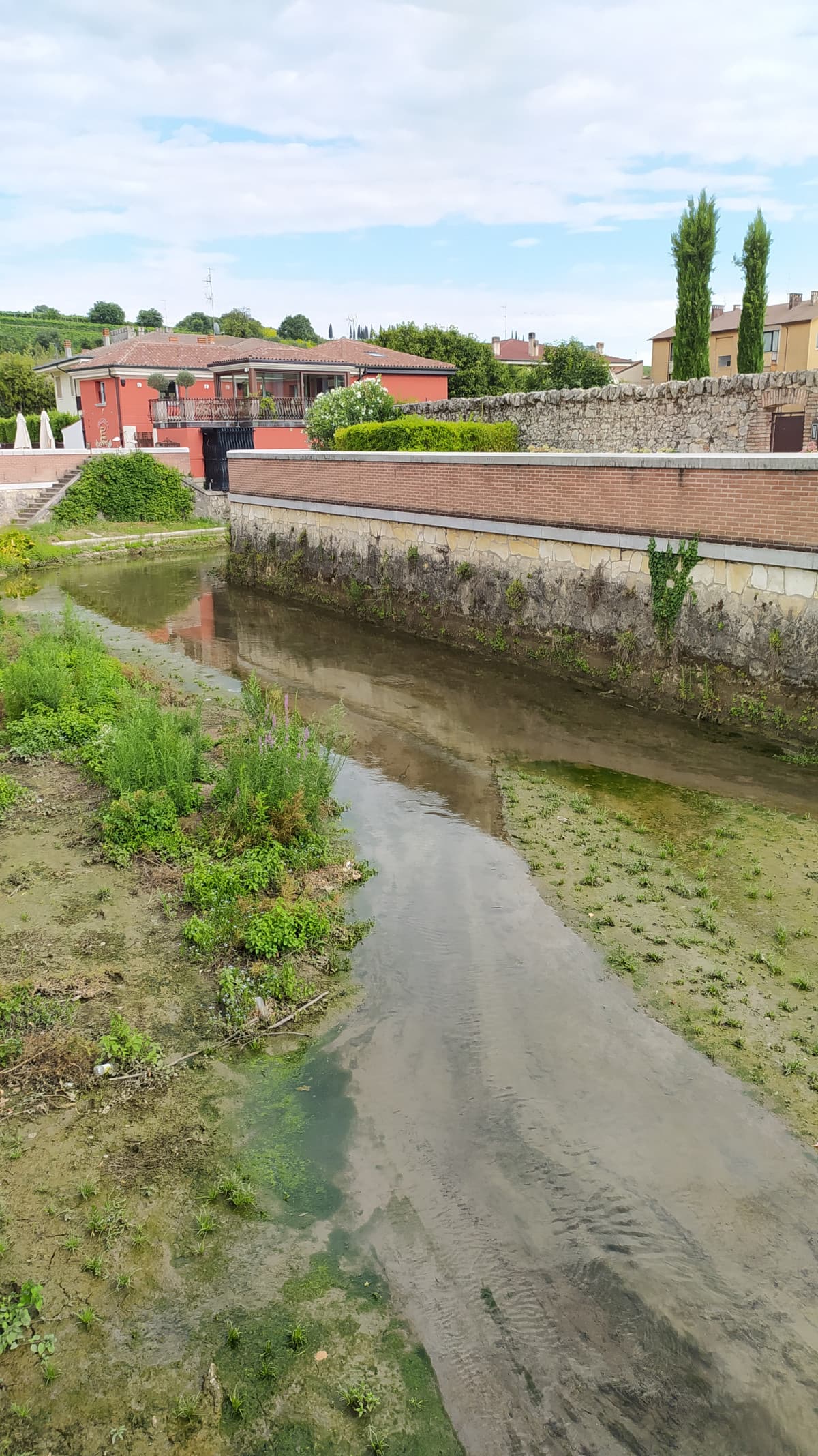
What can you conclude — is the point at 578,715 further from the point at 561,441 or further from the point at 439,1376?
the point at 561,441

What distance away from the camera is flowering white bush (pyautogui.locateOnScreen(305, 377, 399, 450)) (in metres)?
22.7

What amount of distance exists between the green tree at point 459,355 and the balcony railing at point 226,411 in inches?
319

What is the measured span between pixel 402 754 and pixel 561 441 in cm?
1330

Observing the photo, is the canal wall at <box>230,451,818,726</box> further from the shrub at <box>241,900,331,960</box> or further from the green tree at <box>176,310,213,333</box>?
the green tree at <box>176,310,213,333</box>

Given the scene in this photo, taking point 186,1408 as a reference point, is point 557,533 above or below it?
above

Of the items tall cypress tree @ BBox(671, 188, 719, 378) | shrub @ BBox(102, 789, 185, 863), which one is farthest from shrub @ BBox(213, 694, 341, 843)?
tall cypress tree @ BBox(671, 188, 719, 378)

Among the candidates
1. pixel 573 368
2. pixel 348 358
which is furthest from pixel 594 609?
pixel 348 358

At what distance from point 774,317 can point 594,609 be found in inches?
1753

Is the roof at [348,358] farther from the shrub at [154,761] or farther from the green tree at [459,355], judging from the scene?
the shrub at [154,761]

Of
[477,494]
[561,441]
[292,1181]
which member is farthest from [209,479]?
[292,1181]

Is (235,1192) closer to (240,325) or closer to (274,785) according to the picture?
(274,785)

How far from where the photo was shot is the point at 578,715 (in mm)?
10984

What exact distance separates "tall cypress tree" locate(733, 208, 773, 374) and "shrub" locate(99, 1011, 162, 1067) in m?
23.8

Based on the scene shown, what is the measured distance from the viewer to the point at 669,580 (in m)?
10.9
